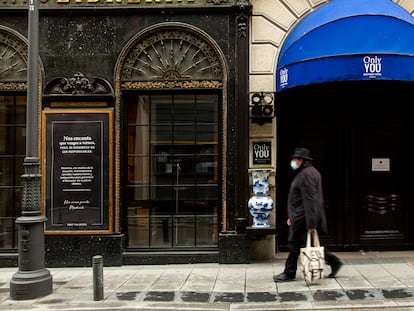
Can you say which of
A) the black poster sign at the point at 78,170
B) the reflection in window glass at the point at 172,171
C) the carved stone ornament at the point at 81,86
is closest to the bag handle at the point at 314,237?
the reflection in window glass at the point at 172,171

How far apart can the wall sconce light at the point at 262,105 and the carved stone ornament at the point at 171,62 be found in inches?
29.3

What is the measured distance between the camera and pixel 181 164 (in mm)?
9430

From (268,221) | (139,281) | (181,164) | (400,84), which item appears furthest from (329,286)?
(400,84)

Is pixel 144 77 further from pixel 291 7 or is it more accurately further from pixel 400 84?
pixel 400 84

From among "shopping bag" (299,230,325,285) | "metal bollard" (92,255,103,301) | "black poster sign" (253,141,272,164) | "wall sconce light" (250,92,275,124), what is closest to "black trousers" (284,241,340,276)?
"shopping bag" (299,230,325,285)

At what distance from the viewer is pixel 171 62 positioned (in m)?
9.29

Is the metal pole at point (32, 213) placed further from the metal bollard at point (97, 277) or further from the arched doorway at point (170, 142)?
the arched doorway at point (170, 142)

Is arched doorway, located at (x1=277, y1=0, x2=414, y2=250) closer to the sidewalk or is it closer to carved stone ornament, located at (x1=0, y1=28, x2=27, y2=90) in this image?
the sidewalk

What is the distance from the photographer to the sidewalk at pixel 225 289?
21.3ft

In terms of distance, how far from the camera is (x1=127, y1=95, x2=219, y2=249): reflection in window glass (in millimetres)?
9375

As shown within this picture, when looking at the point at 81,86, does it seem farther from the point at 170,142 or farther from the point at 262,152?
the point at 262,152

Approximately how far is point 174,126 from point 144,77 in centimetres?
111

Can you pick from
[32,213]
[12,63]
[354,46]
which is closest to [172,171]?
[32,213]

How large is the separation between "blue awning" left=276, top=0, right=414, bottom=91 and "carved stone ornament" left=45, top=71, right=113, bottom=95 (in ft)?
11.2
